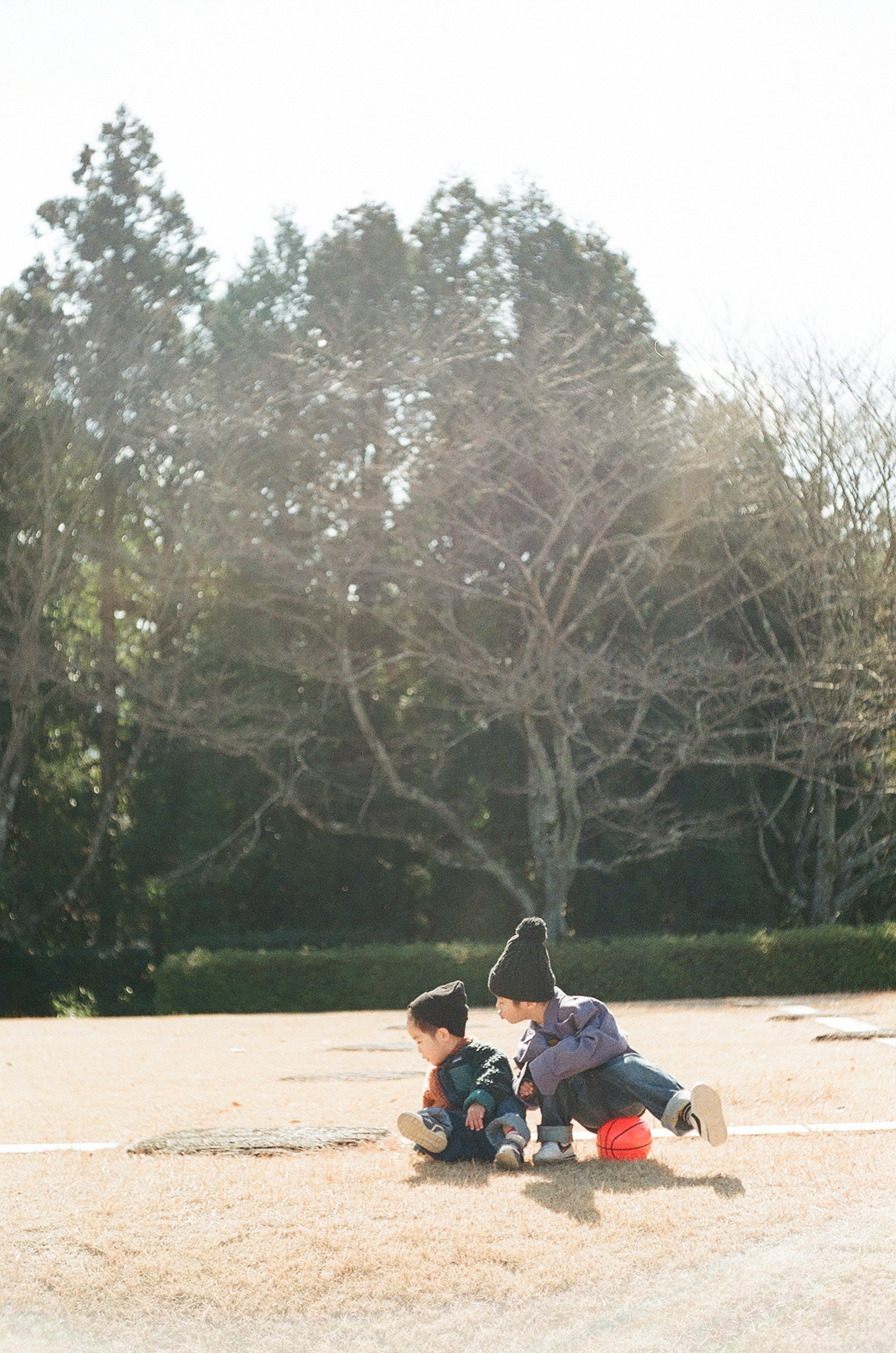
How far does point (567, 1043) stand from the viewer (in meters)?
5.23

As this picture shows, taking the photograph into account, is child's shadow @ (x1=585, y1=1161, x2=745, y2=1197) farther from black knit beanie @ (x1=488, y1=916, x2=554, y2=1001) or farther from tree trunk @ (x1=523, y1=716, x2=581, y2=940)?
tree trunk @ (x1=523, y1=716, x2=581, y2=940)

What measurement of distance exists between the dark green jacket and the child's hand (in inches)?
1.1

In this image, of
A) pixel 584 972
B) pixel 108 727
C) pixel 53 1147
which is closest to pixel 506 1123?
pixel 53 1147

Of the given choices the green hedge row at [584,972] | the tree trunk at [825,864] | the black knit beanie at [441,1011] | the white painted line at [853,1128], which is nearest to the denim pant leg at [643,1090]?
the black knit beanie at [441,1011]

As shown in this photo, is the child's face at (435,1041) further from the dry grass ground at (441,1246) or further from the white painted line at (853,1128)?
the white painted line at (853,1128)

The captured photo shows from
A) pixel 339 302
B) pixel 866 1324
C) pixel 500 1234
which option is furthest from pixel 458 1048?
pixel 339 302

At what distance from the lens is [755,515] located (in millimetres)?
19594

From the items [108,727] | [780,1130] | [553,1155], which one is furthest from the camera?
[108,727]

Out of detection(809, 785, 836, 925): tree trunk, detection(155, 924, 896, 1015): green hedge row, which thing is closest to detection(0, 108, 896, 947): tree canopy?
detection(809, 785, 836, 925): tree trunk

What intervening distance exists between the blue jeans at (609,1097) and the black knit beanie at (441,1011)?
44 centimetres

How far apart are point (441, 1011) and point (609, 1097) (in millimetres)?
718

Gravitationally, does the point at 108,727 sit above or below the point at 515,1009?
above

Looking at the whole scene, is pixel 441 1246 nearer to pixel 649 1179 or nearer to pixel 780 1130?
pixel 649 1179

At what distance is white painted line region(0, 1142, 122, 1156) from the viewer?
550 centimetres
